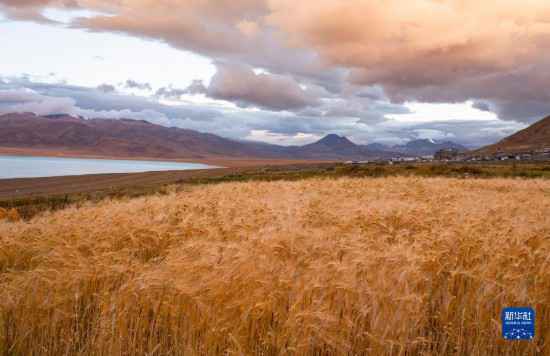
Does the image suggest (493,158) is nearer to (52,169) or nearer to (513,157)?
(513,157)

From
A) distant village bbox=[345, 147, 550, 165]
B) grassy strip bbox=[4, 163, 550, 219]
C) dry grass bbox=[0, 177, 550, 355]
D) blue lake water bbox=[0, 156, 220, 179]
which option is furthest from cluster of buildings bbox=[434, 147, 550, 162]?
dry grass bbox=[0, 177, 550, 355]

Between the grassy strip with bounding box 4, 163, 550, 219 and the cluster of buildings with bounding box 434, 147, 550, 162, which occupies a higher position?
the cluster of buildings with bounding box 434, 147, 550, 162

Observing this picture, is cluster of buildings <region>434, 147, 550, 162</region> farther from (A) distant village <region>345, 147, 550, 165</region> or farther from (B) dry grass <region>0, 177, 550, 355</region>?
(B) dry grass <region>0, 177, 550, 355</region>

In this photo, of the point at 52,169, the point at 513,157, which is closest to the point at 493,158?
the point at 513,157

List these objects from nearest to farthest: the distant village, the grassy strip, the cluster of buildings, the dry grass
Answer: the dry grass
the grassy strip
the distant village
the cluster of buildings

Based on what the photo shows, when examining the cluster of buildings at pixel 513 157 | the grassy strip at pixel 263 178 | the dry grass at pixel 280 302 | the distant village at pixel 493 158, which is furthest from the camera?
the cluster of buildings at pixel 513 157

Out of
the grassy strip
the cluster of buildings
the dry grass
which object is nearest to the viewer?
the dry grass

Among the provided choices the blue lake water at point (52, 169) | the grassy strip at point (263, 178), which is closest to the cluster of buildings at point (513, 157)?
the grassy strip at point (263, 178)

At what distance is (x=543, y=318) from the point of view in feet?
10.8

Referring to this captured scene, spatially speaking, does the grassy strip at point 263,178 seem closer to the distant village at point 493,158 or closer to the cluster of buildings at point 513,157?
the distant village at point 493,158

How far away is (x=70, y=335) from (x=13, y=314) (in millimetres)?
638

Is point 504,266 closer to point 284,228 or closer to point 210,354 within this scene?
point 284,228

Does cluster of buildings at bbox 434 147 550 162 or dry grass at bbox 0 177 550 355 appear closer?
dry grass at bbox 0 177 550 355

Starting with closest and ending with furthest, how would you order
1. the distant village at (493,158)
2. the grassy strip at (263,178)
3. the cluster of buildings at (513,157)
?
the grassy strip at (263,178), the distant village at (493,158), the cluster of buildings at (513,157)
